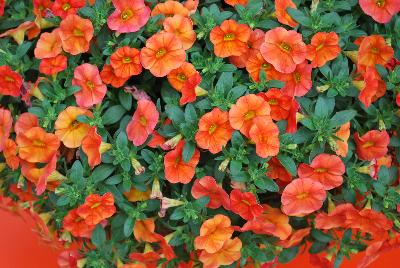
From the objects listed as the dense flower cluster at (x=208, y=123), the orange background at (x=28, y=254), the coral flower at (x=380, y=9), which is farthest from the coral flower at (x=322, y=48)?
the orange background at (x=28, y=254)

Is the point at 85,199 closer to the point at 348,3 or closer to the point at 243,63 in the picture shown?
the point at 243,63

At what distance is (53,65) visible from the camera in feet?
4.81

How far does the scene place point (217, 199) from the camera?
4.60 ft

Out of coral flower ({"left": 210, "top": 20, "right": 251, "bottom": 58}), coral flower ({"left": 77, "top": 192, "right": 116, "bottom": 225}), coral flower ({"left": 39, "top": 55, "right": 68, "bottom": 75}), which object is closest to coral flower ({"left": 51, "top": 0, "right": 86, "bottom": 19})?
coral flower ({"left": 39, "top": 55, "right": 68, "bottom": 75})

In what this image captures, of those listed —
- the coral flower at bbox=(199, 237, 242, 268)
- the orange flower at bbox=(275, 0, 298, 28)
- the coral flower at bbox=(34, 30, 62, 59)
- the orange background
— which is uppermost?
the orange flower at bbox=(275, 0, 298, 28)

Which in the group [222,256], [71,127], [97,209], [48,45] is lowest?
[222,256]

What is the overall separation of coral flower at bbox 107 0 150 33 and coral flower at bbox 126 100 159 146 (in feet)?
0.55

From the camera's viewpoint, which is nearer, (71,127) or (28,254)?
(71,127)

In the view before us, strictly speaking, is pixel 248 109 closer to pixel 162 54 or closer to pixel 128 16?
pixel 162 54

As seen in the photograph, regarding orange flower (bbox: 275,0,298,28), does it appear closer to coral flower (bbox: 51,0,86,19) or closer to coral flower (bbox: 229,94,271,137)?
coral flower (bbox: 229,94,271,137)

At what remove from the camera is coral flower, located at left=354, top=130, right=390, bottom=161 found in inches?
55.6

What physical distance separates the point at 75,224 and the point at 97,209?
106 millimetres

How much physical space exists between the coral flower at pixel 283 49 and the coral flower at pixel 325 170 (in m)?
0.19

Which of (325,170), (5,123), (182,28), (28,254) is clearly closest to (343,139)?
(325,170)
